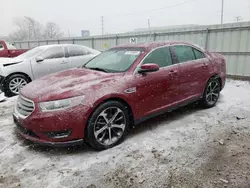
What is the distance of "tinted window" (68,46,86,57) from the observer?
7.49 m

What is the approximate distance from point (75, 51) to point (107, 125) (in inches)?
198

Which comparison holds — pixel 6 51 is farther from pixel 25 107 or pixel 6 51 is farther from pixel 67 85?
pixel 67 85

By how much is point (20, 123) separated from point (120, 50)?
2224mm

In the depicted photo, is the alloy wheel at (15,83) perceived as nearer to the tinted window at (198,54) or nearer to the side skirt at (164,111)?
the side skirt at (164,111)

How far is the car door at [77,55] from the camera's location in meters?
7.42

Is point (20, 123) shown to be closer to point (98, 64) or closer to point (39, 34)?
point (98, 64)

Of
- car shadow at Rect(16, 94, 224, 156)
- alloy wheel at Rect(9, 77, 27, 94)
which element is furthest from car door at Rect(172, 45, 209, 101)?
alloy wheel at Rect(9, 77, 27, 94)

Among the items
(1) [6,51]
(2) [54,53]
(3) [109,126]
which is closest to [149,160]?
(3) [109,126]

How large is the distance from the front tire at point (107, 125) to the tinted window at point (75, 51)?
15.7ft

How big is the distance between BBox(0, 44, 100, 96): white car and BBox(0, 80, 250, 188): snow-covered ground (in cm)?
268

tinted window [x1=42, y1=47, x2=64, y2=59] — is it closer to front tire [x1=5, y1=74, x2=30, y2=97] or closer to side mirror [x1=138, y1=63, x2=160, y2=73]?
front tire [x1=5, y1=74, x2=30, y2=97]

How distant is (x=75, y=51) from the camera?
7.59 metres

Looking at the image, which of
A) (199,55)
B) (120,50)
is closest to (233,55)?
(199,55)

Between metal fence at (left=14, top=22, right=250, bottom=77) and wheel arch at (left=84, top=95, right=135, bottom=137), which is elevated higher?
metal fence at (left=14, top=22, right=250, bottom=77)
